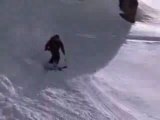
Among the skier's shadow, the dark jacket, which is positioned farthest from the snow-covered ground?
the dark jacket

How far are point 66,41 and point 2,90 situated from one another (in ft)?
17.3

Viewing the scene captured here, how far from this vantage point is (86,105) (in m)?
14.5

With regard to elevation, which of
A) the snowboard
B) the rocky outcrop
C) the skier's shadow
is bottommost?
the snowboard

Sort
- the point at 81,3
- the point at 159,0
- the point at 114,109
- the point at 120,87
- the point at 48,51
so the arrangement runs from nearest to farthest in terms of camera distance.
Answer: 1. the point at 114,109
2. the point at 120,87
3. the point at 48,51
4. the point at 81,3
5. the point at 159,0

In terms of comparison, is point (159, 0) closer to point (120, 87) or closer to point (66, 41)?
point (66, 41)

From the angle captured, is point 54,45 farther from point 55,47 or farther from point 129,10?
point 129,10

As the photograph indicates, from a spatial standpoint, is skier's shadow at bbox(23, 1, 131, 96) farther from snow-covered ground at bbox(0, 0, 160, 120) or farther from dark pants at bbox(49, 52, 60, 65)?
dark pants at bbox(49, 52, 60, 65)

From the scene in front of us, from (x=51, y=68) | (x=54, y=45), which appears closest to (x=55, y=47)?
(x=54, y=45)

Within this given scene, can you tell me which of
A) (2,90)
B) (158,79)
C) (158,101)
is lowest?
(2,90)

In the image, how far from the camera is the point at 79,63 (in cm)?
1734

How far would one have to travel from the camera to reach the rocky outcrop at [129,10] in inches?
886

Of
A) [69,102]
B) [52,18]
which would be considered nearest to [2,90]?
[69,102]

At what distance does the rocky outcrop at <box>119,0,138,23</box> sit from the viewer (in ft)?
73.9

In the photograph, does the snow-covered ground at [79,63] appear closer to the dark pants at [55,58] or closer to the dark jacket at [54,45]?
the dark pants at [55,58]
